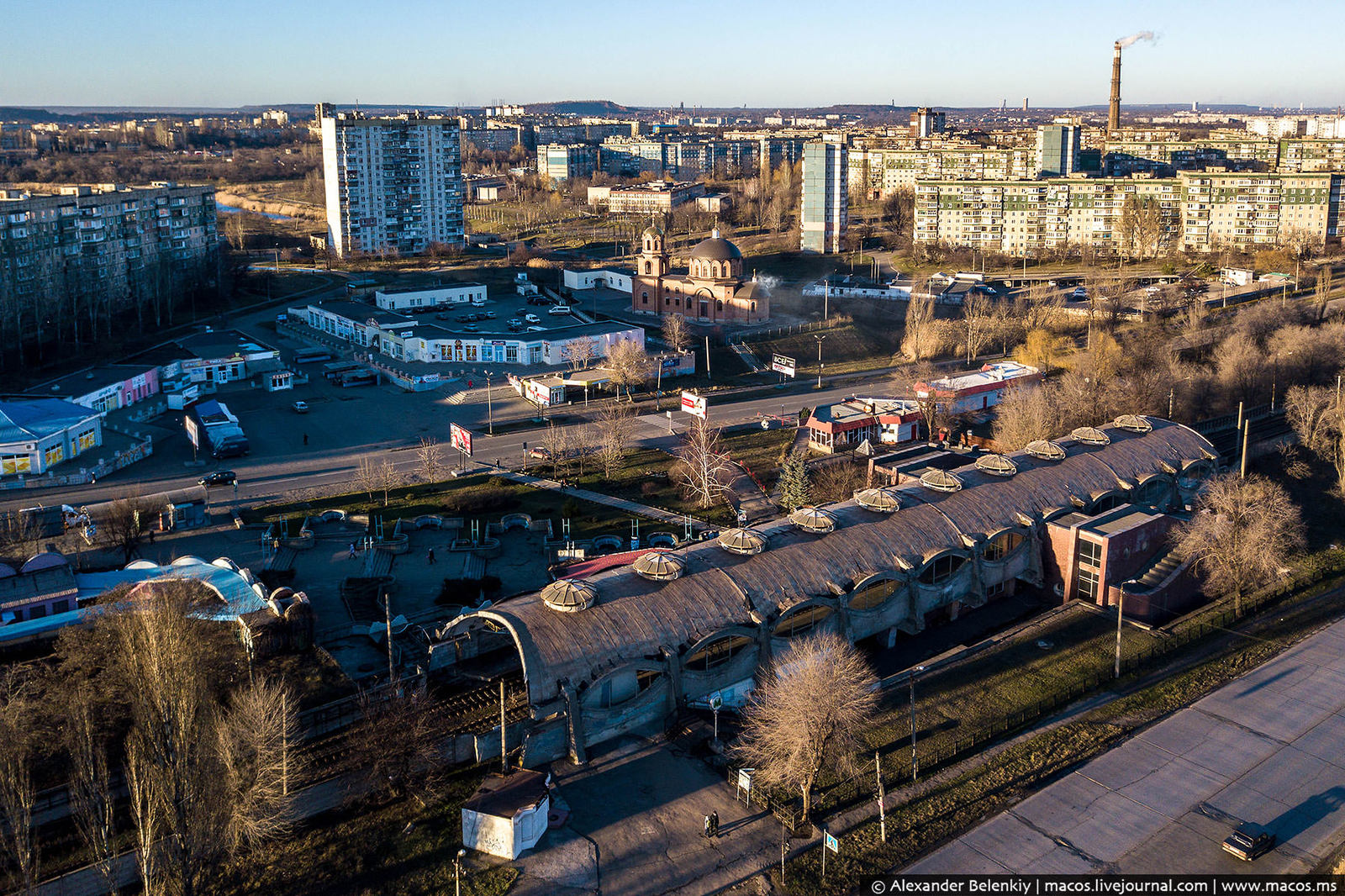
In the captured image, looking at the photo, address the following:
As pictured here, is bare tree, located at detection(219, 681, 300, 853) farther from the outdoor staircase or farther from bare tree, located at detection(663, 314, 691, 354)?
bare tree, located at detection(663, 314, 691, 354)

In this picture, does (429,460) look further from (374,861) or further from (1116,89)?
(1116,89)

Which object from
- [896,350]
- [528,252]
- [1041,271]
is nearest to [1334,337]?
[896,350]

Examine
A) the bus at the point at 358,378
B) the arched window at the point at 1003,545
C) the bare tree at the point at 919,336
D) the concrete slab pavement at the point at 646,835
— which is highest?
the bare tree at the point at 919,336

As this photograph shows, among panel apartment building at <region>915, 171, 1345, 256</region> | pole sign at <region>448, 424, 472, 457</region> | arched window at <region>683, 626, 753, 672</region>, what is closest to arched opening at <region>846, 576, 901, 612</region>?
arched window at <region>683, 626, 753, 672</region>

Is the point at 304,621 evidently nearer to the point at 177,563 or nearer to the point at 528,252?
the point at 177,563

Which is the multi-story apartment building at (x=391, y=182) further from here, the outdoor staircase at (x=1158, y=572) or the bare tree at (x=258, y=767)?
the bare tree at (x=258, y=767)

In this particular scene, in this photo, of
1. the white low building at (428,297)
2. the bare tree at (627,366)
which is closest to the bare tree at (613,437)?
the bare tree at (627,366)

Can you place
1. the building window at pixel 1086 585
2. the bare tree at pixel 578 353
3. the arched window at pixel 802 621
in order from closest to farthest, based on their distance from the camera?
1. the arched window at pixel 802 621
2. the building window at pixel 1086 585
3. the bare tree at pixel 578 353
